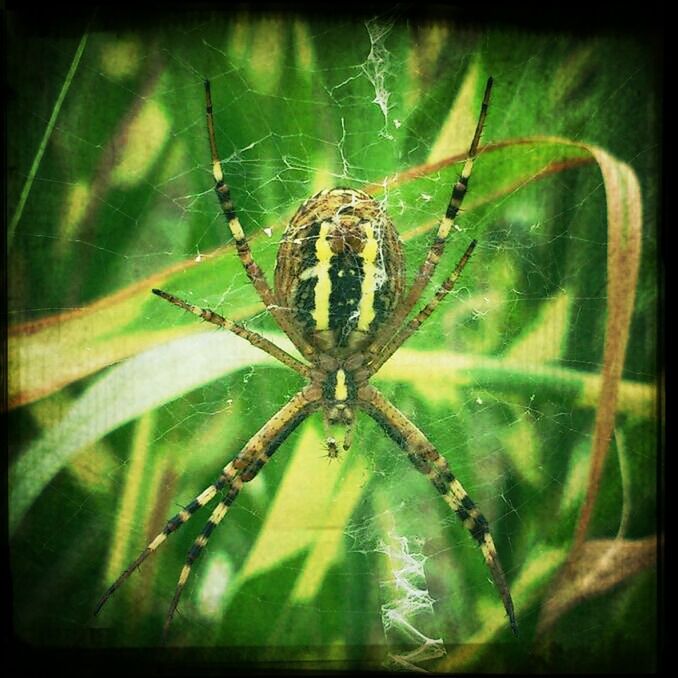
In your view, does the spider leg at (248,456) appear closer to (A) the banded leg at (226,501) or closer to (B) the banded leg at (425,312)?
(A) the banded leg at (226,501)

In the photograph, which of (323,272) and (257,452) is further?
(257,452)

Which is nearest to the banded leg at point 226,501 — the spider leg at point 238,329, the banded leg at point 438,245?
the spider leg at point 238,329

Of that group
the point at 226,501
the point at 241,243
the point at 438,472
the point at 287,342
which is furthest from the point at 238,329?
the point at 438,472

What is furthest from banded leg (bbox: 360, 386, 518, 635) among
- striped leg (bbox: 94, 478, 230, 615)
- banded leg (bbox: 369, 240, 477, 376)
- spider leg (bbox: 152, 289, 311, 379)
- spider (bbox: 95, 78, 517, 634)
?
striped leg (bbox: 94, 478, 230, 615)

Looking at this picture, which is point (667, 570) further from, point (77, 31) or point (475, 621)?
point (77, 31)

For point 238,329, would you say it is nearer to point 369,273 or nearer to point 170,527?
point 369,273

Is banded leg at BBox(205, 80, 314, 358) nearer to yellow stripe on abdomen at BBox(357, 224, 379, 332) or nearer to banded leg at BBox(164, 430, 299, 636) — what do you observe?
yellow stripe on abdomen at BBox(357, 224, 379, 332)

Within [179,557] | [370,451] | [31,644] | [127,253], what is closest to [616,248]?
[370,451]
